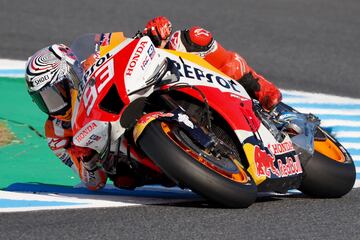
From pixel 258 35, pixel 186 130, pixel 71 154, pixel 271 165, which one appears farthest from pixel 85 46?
pixel 258 35

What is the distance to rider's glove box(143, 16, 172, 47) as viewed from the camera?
6.77 metres

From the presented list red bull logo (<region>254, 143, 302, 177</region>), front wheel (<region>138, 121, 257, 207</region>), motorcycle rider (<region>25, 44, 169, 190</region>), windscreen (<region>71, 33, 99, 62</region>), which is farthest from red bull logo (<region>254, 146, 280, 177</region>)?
windscreen (<region>71, 33, 99, 62</region>)

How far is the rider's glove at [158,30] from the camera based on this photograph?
6.77 m

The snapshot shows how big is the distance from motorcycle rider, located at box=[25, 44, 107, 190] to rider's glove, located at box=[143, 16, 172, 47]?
20.7 inches

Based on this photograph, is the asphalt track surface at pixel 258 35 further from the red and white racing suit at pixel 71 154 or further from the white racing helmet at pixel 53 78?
the white racing helmet at pixel 53 78

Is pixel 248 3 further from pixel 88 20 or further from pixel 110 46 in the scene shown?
pixel 110 46

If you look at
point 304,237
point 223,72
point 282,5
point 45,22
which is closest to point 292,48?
point 282,5

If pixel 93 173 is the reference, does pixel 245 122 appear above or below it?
above

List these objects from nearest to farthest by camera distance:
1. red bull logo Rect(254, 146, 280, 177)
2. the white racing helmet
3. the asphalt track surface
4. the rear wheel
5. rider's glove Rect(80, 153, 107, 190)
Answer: the asphalt track surface → red bull logo Rect(254, 146, 280, 177) → the white racing helmet → rider's glove Rect(80, 153, 107, 190) → the rear wheel

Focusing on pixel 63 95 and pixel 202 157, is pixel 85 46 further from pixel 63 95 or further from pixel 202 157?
pixel 202 157

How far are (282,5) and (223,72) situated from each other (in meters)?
7.95

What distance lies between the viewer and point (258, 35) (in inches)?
526

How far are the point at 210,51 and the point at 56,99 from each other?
1061 millimetres

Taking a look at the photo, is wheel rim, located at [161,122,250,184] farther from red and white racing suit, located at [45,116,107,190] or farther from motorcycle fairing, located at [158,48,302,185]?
red and white racing suit, located at [45,116,107,190]
